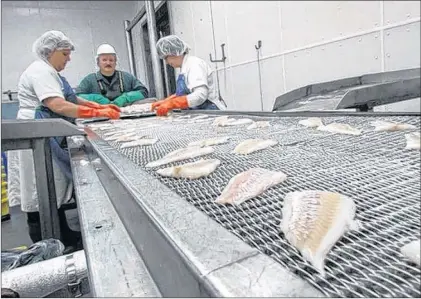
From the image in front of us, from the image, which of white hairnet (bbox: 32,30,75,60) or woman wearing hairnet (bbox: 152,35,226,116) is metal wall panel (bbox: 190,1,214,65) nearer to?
woman wearing hairnet (bbox: 152,35,226,116)

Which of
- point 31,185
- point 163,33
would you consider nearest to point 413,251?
point 31,185

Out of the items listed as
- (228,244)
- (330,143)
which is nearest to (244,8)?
(330,143)

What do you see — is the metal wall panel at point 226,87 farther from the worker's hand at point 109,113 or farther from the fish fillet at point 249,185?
the fish fillet at point 249,185

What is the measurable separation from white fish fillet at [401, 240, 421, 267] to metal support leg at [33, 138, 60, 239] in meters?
A: 1.84

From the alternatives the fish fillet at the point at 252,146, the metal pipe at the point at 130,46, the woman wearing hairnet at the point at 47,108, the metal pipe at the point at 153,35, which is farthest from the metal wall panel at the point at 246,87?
the metal pipe at the point at 130,46

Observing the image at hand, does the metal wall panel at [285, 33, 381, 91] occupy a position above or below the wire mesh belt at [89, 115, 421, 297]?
above

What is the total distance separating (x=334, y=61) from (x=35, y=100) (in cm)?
248

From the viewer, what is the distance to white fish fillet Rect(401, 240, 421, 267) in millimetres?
402

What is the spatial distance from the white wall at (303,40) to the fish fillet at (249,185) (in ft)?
6.51

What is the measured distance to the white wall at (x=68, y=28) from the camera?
7.72 meters

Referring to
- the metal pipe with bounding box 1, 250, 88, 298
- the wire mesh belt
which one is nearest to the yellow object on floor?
the wire mesh belt

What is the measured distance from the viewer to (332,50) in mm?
2822

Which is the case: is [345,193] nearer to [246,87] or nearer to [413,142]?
[413,142]

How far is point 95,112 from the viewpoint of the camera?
279cm
